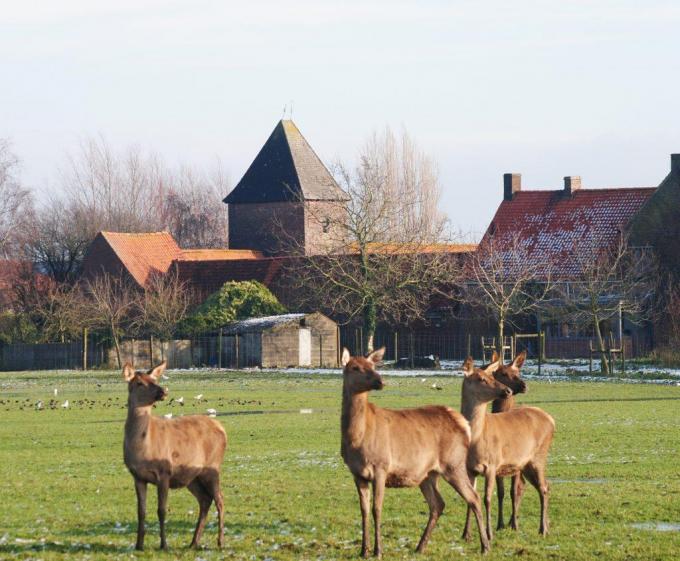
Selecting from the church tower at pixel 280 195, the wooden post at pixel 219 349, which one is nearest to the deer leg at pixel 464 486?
the wooden post at pixel 219 349

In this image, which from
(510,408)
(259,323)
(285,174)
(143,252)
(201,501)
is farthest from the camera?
(285,174)

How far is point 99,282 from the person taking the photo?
254ft

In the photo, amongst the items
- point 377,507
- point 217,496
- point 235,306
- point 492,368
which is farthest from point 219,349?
point 377,507

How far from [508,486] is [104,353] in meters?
49.6

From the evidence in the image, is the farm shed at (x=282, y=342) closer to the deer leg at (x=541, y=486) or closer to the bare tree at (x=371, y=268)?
the bare tree at (x=371, y=268)

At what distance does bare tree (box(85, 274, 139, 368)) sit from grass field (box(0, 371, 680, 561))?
30858 mm

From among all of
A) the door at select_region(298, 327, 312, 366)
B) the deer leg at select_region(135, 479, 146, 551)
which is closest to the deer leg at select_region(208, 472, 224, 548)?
the deer leg at select_region(135, 479, 146, 551)

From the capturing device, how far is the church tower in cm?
8619

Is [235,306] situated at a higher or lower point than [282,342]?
higher

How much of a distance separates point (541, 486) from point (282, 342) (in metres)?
49.2

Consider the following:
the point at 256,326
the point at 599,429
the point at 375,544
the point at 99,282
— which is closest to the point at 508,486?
the point at 375,544

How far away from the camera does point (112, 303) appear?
245 ft

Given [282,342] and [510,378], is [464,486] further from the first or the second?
[282,342]

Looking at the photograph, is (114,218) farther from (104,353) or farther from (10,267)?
(104,353)
